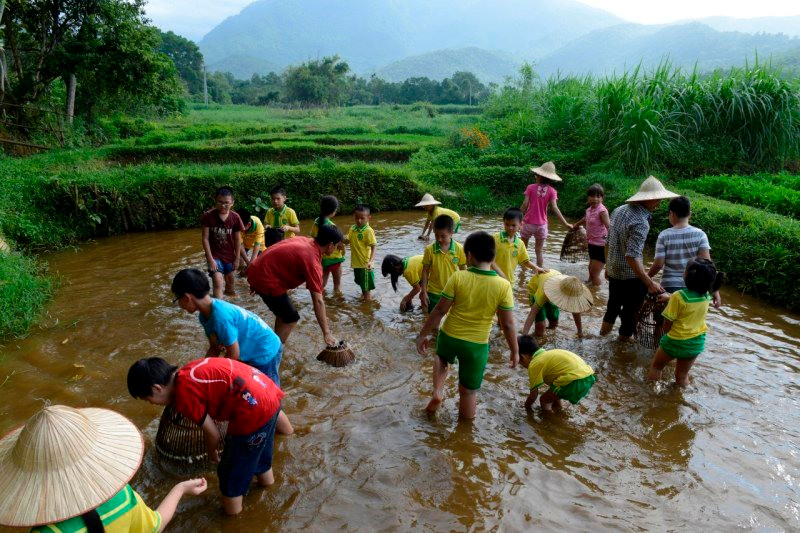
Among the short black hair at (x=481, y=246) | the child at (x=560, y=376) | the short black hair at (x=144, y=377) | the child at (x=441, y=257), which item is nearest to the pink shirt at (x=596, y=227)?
the child at (x=441, y=257)

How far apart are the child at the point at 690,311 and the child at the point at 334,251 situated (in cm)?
361

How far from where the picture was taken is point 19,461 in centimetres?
202

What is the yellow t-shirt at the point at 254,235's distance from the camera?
24.2 ft

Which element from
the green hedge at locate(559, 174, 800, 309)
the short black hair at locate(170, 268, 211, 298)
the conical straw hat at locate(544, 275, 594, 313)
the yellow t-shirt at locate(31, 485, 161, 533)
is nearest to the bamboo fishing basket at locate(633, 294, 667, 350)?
the conical straw hat at locate(544, 275, 594, 313)

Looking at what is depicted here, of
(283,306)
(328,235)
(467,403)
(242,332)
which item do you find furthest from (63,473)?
(467,403)

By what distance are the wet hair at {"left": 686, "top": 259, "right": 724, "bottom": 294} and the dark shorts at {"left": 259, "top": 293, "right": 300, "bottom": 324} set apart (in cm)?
370

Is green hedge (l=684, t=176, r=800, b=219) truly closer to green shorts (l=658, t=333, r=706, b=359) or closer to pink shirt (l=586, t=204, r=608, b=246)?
pink shirt (l=586, t=204, r=608, b=246)

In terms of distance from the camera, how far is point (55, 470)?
2020 millimetres

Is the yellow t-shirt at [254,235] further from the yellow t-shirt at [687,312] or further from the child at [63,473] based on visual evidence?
the yellow t-shirt at [687,312]

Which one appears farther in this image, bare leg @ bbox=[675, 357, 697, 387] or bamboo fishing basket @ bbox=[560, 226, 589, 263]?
bamboo fishing basket @ bbox=[560, 226, 589, 263]

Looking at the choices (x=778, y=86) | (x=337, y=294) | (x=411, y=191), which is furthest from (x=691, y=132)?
(x=337, y=294)

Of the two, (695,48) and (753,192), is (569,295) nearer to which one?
(753,192)

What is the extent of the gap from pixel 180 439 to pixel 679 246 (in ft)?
16.1

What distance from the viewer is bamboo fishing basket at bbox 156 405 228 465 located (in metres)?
3.47
